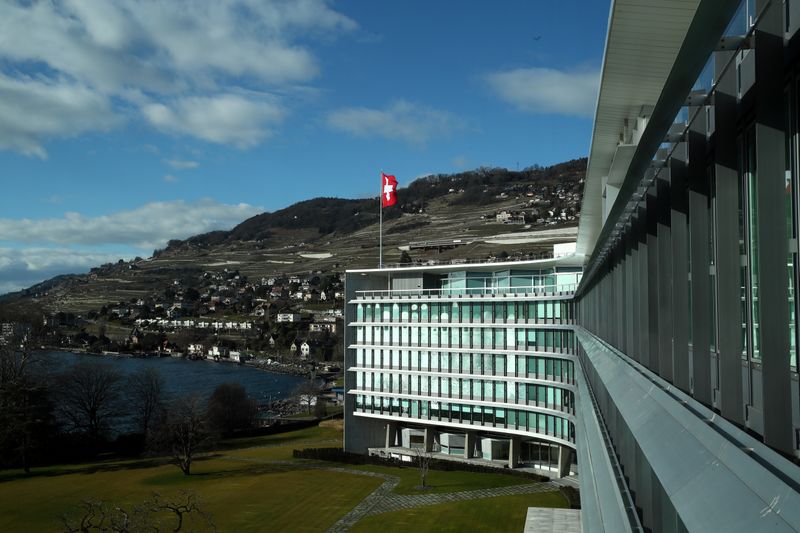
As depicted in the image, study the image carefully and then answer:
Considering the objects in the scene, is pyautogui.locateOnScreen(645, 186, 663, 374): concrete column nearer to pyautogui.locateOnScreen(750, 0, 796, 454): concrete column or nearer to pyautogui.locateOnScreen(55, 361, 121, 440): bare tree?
pyautogui.locateOnScreen(750, 0, 796, 454): concrete column

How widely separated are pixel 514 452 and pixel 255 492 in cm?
1825

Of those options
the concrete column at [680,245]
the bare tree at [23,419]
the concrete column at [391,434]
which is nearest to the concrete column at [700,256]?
the concrete column at [680,245]

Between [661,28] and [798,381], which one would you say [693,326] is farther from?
[661,28]

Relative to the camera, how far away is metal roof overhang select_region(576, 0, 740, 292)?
9.53 feet

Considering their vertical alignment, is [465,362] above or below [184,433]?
above

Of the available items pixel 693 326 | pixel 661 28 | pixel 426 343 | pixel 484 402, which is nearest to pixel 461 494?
pixel 484 402

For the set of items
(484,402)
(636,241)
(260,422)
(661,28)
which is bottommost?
(260,422)

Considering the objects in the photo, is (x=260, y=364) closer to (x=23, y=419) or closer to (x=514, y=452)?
(x=23, y=419)

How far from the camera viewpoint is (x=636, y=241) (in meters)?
7.20

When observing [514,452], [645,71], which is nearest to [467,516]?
[514,452]

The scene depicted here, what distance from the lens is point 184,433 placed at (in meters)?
→ 53.1

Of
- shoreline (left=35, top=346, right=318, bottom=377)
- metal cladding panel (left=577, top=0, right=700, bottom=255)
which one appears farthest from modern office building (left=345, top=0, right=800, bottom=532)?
shoreline (left=35, top=346, right=318, bottom=377)

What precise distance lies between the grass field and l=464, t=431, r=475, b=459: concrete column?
3.54 meters

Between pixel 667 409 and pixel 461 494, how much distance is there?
137 ft
